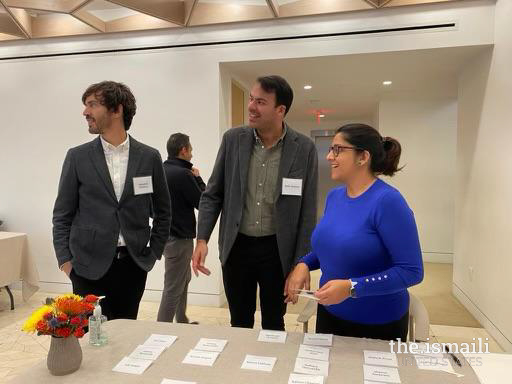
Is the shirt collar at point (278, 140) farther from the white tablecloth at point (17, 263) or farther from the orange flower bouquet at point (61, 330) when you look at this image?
the white tablecloth at point (17, 263)

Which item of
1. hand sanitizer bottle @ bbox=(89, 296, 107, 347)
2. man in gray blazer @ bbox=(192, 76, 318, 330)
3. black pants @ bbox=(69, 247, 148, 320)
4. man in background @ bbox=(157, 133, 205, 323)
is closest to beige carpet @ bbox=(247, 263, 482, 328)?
man in background @ bbox=(157, 133, 205, 323)

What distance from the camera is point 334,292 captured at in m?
1.27

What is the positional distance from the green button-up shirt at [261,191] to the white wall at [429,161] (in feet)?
15.1

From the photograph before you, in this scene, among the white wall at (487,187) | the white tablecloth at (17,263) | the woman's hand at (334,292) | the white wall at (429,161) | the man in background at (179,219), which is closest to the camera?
the woman's hand at (334,292)

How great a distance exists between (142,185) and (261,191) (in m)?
0.60

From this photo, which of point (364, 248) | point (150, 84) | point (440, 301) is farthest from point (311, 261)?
point (440, 301)

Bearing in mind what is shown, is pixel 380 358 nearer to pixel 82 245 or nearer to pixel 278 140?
pixel 278 140

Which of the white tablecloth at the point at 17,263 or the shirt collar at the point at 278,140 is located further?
the white tablecloth at the point at 17,263

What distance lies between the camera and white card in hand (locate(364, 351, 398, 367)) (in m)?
1.16

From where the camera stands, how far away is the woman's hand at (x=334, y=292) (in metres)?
1.27

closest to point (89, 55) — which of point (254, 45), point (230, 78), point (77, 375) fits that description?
point (230, 78)

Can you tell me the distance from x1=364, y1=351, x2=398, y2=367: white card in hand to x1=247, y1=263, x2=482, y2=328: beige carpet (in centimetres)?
274

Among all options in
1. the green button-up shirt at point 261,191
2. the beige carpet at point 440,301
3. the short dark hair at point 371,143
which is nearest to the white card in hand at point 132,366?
the green button-up shirt at point 261,191

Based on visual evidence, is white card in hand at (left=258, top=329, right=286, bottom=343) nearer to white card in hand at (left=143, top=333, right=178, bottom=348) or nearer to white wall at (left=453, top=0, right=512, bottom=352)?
white card in hand at (left=143, top=333, right=178, bottom=348)
